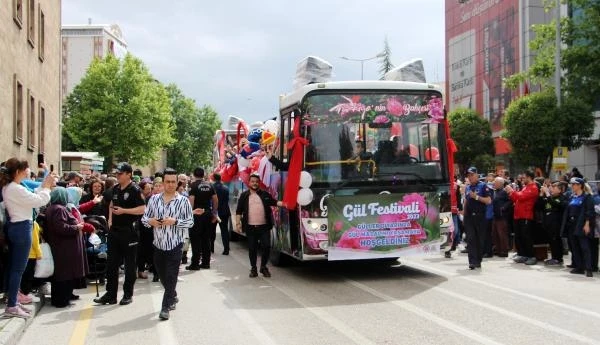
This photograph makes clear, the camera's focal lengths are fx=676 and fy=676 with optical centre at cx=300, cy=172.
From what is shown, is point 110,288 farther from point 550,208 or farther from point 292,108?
point 550,208

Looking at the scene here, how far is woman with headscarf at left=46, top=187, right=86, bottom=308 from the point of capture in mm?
8812

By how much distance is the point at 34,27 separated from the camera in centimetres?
2339

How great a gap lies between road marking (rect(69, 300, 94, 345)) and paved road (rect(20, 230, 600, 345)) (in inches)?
0.5

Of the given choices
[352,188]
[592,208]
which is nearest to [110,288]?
[352,188]

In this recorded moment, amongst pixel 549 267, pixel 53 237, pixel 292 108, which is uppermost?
pixel 292 108

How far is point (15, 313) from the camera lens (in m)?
7.69

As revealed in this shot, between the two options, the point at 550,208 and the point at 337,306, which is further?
the point at 550,208

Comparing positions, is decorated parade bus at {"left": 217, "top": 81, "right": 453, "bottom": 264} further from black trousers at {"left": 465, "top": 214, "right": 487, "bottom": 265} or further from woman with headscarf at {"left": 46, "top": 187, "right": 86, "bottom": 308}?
woman with headscarf at {"left": 46, "top": 187, "right": 86, "bottom": 308}

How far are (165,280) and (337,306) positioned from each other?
2.23 metres

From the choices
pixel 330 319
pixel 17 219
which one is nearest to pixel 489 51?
pixel 330 319

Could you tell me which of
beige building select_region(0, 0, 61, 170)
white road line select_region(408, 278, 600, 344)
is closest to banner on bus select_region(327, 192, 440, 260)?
white road line select_region(408, 278, 600, 344)

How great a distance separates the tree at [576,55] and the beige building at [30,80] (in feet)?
71.6

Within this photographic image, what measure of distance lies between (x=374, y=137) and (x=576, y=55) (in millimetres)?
23539

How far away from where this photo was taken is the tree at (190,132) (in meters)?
89.9
